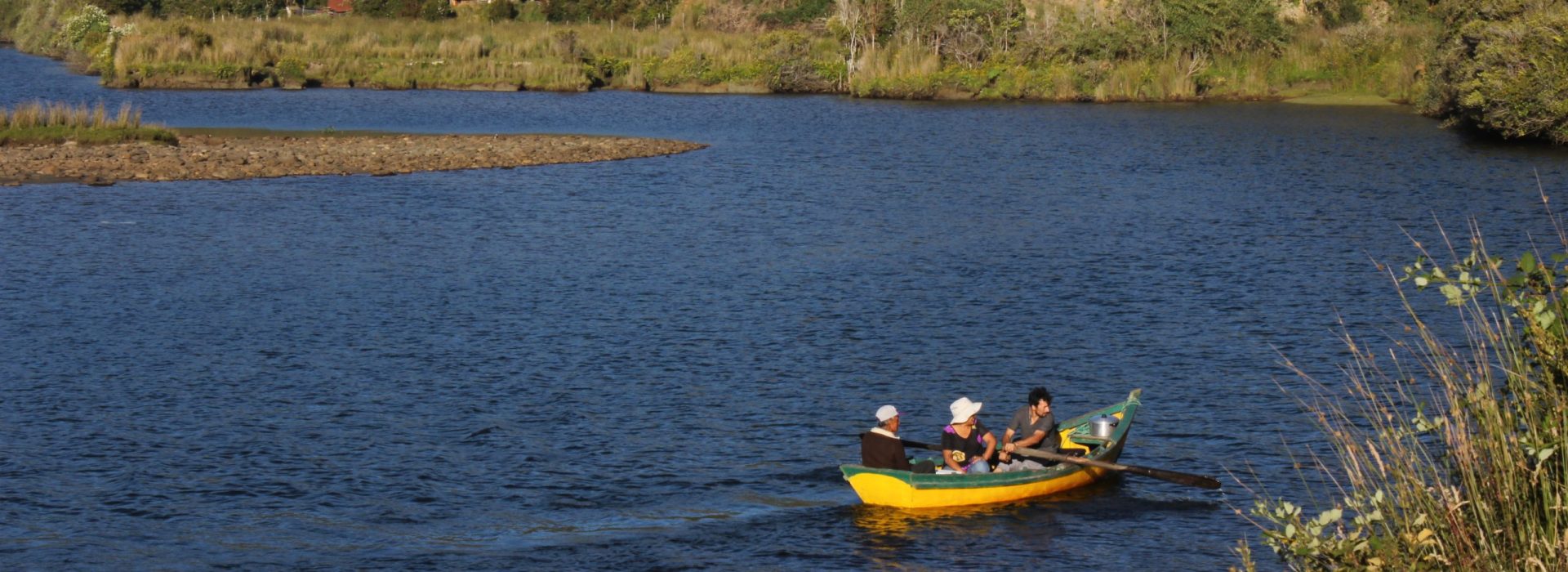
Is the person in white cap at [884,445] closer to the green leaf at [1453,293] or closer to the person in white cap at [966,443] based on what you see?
the person in white cap at [966,443]

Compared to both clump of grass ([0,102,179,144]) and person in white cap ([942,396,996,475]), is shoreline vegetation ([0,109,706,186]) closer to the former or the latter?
clump of grass ([0,102,179,144])

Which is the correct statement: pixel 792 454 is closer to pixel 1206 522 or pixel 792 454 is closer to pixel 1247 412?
pixel 1206 522

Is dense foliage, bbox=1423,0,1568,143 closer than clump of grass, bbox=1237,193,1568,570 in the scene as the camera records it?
No

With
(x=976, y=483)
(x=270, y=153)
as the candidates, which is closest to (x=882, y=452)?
(x=976, y=483)

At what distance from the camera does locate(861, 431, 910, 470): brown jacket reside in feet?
62.5

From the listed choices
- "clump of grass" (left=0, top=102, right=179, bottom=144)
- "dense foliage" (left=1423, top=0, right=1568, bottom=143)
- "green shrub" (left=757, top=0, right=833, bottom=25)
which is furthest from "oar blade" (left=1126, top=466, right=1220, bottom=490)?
"green shrub" (left=757, top=0, right=833, bottom=25)

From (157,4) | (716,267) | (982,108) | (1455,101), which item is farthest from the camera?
(157,4)

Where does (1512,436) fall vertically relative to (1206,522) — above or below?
above

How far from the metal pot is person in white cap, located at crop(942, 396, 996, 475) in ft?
5.28

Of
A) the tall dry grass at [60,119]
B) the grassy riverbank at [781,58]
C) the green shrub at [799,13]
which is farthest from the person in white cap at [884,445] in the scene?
the green shrub at [799,13]

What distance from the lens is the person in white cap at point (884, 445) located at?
19.0 metres

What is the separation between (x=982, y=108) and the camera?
78.4 metres

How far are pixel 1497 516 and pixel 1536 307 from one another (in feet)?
4.92

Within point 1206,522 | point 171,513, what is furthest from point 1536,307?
point 171,513
